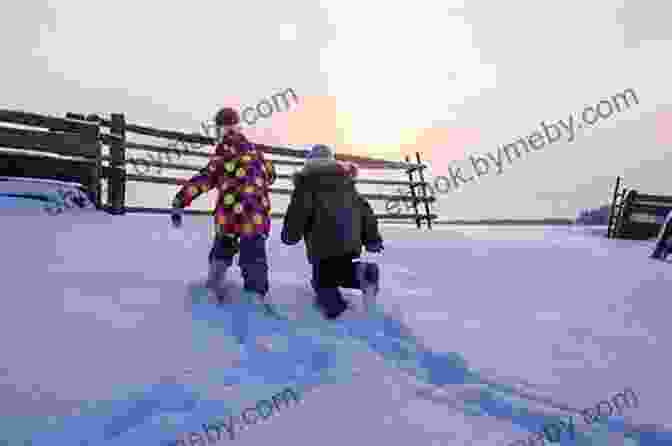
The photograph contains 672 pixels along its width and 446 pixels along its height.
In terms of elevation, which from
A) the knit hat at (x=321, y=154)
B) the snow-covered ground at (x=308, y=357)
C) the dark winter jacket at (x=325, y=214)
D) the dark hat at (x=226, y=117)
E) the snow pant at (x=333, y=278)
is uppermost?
the dark hat at (x=226, y=117)

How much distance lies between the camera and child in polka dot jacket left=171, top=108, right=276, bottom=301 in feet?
11.0

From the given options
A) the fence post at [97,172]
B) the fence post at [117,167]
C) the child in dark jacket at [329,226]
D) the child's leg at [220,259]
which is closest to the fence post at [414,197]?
the fence post at [117,167]

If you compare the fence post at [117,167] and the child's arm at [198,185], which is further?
the fence post at [117,167]

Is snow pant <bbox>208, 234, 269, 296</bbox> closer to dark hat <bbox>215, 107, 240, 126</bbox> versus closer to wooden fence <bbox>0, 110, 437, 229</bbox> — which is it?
dark hat <bbox>215, 107, 240, 126</bbox>

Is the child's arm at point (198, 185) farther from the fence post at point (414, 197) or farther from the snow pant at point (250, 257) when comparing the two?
the fence post at point (414, 197)

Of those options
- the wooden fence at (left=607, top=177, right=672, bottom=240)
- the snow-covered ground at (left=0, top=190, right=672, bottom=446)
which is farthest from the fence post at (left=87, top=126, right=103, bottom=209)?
the wooden fence at (left=607, top=177, right=672, bottom=240)

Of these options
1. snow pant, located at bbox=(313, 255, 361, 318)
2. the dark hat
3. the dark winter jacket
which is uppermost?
the dark hat

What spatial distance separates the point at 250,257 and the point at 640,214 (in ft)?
34.3

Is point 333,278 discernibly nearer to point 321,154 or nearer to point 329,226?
point 329,226

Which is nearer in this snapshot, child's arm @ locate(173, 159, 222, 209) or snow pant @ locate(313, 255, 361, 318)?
snow pant @ locate(313, 255, 361, 318)

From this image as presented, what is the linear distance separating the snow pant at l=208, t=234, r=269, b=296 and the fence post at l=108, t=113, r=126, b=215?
376 centimetres

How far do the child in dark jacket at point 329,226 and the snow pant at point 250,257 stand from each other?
18 cm

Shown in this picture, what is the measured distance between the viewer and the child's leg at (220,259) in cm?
335

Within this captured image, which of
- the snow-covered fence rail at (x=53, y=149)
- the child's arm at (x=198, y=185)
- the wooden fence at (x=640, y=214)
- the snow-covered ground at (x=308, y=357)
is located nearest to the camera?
the snow-covered ground at (x=308, y=357)
